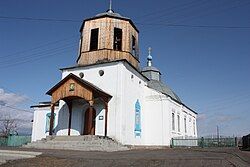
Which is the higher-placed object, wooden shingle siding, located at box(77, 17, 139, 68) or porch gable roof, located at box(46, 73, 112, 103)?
wooden shingle siding, located at box(77, 17, 139, 68)

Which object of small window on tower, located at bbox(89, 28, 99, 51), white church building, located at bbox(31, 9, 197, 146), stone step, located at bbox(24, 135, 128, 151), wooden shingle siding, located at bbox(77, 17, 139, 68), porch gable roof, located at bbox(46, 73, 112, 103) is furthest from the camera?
small window on tower, located at bbox(89, 28, 99, 51)

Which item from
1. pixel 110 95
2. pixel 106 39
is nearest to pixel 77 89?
pixel 110 95

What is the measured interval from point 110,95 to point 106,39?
4.91 meters

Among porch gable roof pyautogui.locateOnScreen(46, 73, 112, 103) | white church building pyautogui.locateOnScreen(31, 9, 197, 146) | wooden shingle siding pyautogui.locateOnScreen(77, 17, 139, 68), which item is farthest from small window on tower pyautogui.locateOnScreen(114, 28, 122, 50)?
porch gable roof pyautogui.locateOnScreen(46, 73, 112, 103)

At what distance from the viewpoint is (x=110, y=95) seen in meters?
20.4

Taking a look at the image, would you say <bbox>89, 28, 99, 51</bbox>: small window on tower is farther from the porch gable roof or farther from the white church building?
the porch gable roof

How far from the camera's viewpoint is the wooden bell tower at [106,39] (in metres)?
22.0

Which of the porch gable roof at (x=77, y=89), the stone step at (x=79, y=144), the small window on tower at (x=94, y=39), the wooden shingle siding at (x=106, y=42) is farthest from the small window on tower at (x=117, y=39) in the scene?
the stone step at (x=79, y=144)

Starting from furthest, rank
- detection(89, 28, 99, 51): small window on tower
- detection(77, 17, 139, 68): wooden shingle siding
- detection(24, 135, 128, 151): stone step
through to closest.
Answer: detection(89, 28, 99, 51): small window on tower, detection(77, 17, 139, 68): wooden shingle siding, detection(24, 135, 128, 151): stone step

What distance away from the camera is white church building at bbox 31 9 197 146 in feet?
65.2

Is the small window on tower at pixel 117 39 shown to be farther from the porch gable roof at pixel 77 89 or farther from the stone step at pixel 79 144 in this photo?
the stone step at pixel 79 144

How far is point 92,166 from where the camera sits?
859 cm

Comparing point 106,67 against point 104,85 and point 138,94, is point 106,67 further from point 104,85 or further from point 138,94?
point 138,94

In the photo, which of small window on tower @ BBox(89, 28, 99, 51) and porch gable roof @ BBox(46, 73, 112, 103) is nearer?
porch gable roof @ BBox(46, 73, 112, 103)
